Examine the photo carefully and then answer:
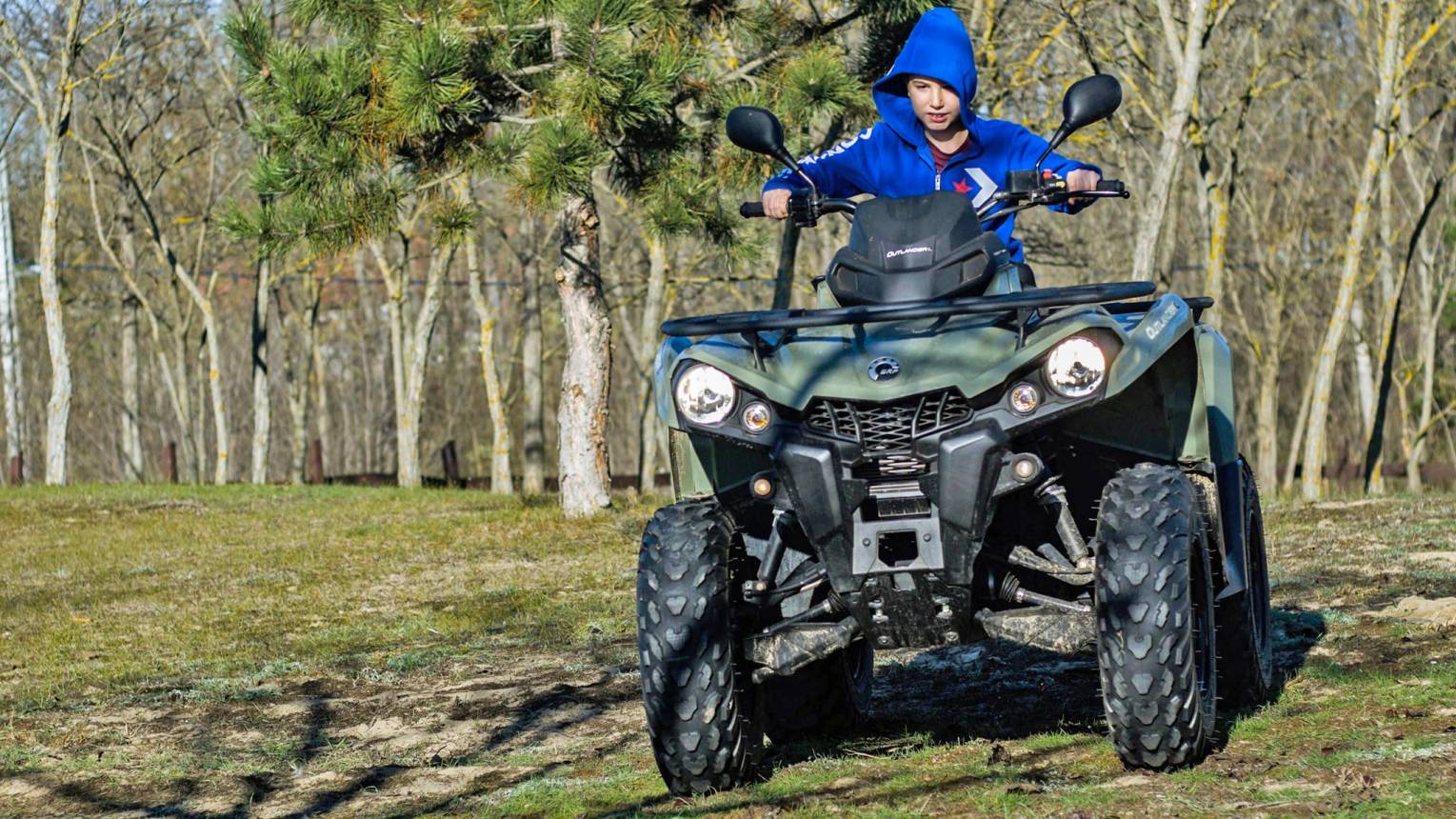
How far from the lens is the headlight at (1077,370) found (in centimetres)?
470

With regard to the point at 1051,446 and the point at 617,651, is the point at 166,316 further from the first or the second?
the point at 1051,446

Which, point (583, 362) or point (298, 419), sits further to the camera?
point (298, 419)

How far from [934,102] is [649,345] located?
91.3 ft

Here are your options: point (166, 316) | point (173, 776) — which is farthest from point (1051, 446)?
point (166, 316)

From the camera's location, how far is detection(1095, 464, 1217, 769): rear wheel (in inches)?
184

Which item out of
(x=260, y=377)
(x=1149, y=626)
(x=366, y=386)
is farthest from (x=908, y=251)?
(x=366, y=386)

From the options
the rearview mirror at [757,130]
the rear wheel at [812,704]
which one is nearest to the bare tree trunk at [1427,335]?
the rear wheel at [812,704]

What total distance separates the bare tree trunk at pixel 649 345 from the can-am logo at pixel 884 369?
21.3 m

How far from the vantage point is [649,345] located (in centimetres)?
3344

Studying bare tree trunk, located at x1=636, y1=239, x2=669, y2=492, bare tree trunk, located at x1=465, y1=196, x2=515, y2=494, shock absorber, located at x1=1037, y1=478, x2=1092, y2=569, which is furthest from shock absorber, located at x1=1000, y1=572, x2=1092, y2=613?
bare tree trunk, located at x1=465, y1=196, x2=515, y2=494

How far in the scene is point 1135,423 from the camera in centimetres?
527

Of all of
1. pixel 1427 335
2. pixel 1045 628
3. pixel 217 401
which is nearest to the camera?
pixel 1045 628

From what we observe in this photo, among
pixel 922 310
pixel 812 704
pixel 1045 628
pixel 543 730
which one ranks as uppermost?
pixel 922 310

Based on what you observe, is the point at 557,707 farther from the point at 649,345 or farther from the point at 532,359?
the point at 532,359
